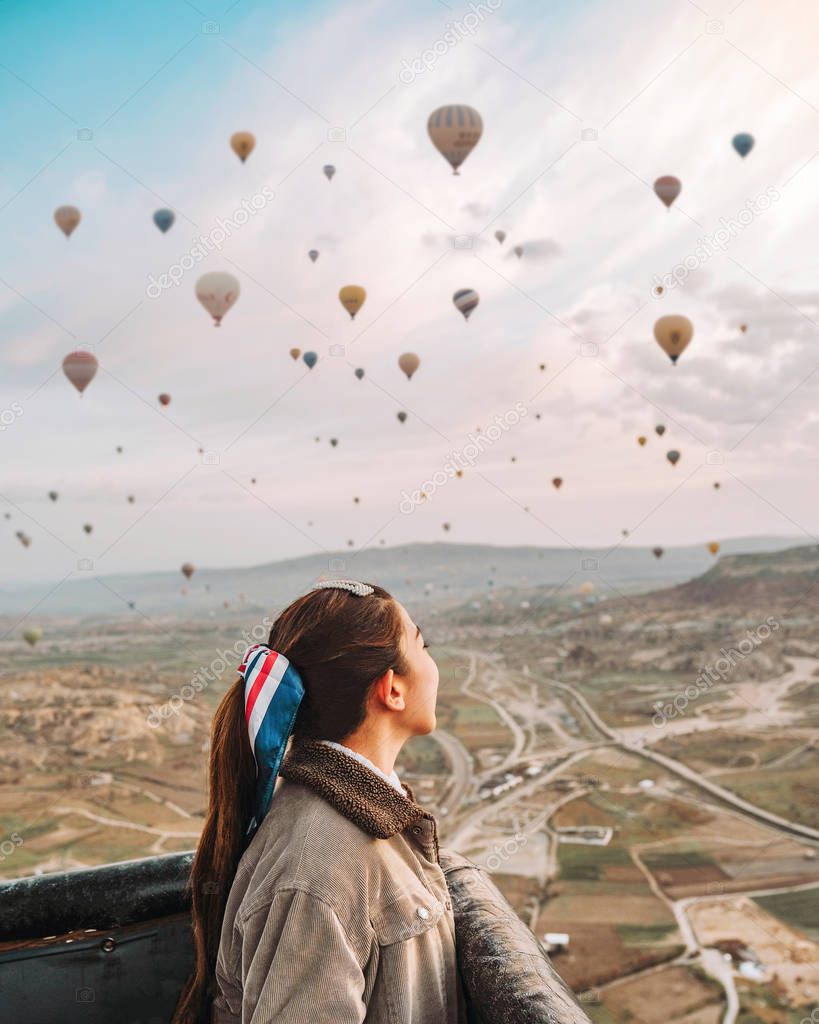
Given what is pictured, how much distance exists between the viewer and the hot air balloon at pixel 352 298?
14.0m

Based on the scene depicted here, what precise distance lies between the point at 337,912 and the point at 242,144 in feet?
49.9

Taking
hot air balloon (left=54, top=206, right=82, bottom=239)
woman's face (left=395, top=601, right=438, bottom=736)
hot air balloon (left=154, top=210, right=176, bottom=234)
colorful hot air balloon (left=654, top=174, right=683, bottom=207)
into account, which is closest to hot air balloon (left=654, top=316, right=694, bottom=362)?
colorful hot air balloon (left=654, top=174, right=683, bottom=207)

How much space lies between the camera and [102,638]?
31406mm

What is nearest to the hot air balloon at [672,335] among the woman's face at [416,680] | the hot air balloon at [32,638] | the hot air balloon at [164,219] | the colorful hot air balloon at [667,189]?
the colorful hot air balloon at [667,189]

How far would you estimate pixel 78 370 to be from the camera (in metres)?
13.1

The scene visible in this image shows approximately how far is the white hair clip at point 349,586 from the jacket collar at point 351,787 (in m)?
0.23

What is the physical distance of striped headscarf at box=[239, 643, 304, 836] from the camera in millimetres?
1248

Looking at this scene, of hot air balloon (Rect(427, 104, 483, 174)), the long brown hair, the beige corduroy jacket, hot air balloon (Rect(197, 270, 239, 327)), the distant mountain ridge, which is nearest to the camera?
the beige corduroy jacket

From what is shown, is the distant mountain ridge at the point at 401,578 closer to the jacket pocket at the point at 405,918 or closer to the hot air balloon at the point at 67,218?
the hot air balloon at the point at 67,218

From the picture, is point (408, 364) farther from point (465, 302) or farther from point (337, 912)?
point (337, 912)

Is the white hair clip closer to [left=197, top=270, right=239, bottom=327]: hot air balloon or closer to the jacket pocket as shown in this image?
the jacket pocket
